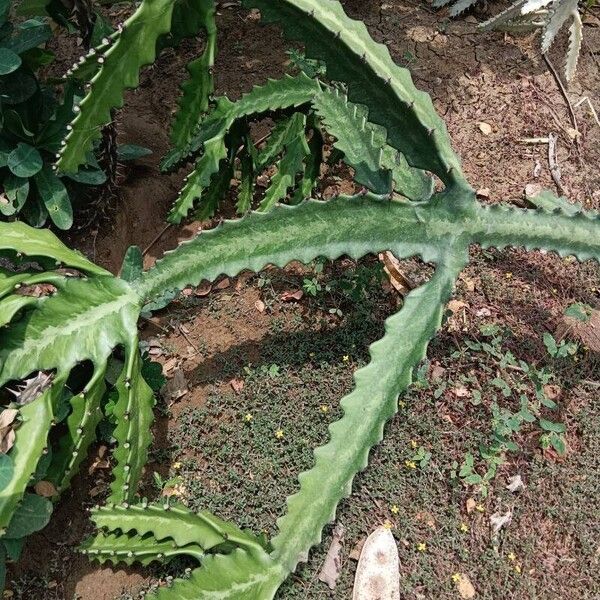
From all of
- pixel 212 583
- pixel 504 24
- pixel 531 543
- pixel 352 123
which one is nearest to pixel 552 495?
pixel 531 543

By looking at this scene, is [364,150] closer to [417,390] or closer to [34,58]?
[417,390]

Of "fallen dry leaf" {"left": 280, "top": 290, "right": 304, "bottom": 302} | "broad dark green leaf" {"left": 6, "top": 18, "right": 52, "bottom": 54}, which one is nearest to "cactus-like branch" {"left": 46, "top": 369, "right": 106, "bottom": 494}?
"fallen dry leaf" {"left": 280, "top": 290, "right": 304, "bottom": 302}

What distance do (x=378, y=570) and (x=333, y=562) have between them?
0.13 m

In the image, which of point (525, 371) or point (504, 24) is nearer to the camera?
point (525, 371)

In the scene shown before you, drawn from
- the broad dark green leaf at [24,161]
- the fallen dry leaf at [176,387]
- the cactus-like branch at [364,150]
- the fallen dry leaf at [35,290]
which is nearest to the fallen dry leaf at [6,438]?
the fallen dry leaf at [176,387]

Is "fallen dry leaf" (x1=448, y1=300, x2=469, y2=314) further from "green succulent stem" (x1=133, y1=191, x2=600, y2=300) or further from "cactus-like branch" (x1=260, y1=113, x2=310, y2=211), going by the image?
"cactus-like branch" (x1=260, y1=113, x2=310, y2=211)

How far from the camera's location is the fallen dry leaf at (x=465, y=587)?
1.91 m

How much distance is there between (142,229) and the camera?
98.3 inches

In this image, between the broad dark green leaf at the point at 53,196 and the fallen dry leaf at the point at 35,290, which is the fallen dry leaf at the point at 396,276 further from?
the fallen dry leaf at the point at 35,290

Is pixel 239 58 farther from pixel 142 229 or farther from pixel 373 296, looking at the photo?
pixel 373 296

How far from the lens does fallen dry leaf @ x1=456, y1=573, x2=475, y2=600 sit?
75.1 inches

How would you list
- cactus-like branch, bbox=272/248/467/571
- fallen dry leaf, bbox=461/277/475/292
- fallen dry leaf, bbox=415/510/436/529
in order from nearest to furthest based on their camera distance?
cactus-like branch, bbox=272/248/467/571
fallen dry leaf, bbox=415/510/436/529
fallen dry leaf, bbox=461/277/475/292

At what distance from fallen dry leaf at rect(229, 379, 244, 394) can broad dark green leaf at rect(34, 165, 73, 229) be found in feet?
2.34

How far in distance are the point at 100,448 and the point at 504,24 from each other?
2235 mm
